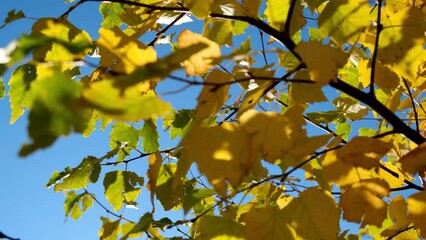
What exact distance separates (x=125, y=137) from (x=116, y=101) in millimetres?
1153

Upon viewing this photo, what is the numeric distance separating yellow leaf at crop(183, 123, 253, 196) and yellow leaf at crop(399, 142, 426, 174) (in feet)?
1.28

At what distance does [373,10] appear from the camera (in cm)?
133

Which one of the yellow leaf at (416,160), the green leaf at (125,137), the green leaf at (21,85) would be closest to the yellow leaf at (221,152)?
the yellow leaf at (416,160)

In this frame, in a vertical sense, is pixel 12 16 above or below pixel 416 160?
above

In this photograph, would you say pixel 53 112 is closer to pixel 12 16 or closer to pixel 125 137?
pixel 12 16

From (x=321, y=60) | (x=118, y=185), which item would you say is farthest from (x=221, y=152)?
(x=118, y=185)

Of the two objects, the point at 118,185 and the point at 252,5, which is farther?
the point at 118,185

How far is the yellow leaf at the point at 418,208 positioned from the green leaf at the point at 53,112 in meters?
0.75

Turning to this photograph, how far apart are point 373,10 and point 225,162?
34.8 inches

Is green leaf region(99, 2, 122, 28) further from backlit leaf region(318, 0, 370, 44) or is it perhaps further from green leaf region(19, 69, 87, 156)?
green leaf region(19, 69, 87, 156)

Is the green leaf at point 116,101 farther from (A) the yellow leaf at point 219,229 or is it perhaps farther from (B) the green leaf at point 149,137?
(B) the green leaf at point 149,137

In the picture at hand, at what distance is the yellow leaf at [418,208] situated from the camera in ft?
3.01

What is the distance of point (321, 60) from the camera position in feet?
2.33

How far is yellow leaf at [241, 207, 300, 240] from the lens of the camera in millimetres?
942
